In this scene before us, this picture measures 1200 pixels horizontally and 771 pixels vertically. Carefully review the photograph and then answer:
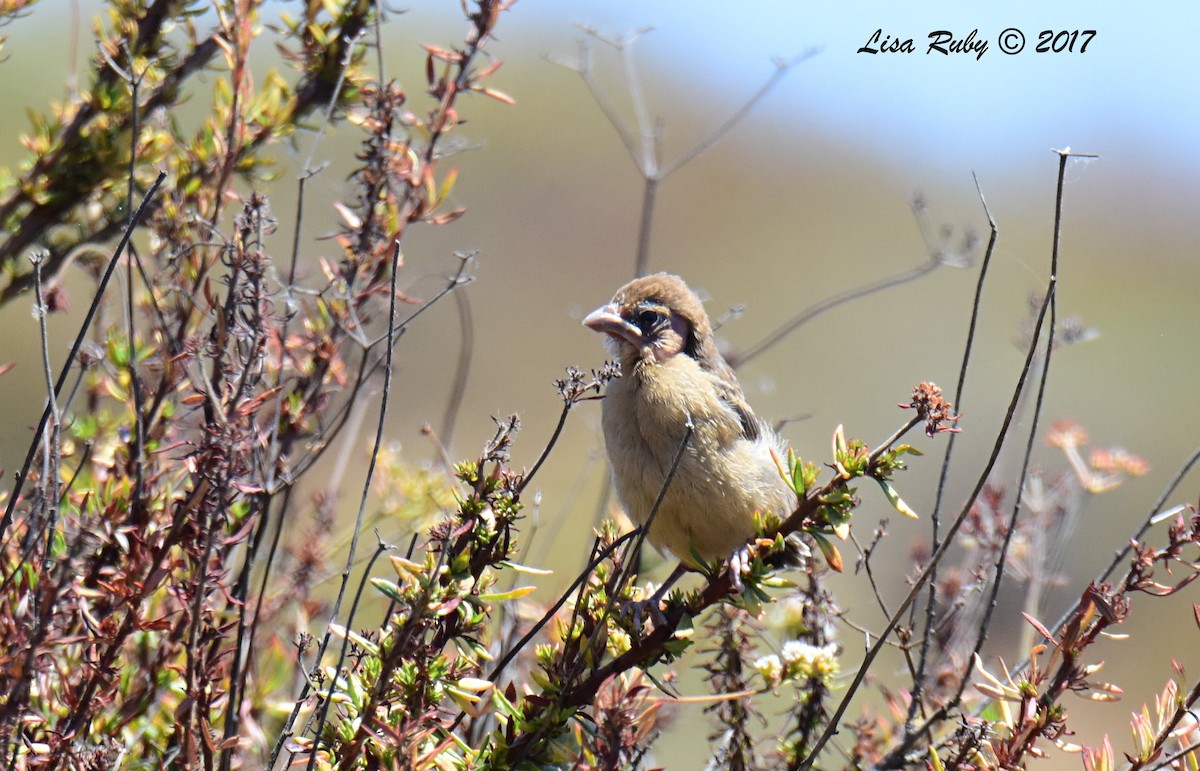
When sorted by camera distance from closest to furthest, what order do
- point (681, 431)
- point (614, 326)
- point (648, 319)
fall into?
point (681, 431), point (614, 326), point (648, 319)

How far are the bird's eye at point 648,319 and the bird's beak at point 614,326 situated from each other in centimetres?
6

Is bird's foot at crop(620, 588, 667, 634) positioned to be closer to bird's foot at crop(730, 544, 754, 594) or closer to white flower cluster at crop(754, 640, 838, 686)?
bird's foot at crop(730, 544, 754, 594)

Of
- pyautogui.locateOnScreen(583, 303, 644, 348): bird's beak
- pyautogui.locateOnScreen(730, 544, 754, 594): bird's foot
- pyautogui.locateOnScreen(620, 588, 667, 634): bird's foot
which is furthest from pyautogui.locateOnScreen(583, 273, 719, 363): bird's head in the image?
pyautogui.locateOnScreen(730, 544, 754, 594): bird's foot

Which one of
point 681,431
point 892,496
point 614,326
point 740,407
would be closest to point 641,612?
point 892,496

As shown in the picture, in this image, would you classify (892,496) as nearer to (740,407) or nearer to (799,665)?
(799,665)

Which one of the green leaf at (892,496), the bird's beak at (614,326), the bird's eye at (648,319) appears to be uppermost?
the bird's eye at (648,319)

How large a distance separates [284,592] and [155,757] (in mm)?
873

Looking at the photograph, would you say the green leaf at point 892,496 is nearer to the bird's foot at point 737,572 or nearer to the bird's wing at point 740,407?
the bird's foot at point 737,572

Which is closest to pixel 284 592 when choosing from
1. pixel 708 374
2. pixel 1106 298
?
pixel 708 374

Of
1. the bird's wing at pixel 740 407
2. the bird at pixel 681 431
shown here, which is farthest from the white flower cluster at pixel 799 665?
the bird's wing at pixel 740 407

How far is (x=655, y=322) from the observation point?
12.8ft

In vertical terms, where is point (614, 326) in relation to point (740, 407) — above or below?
above

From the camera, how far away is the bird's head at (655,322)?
12.4 feet

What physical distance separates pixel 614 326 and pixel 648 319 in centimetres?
17
